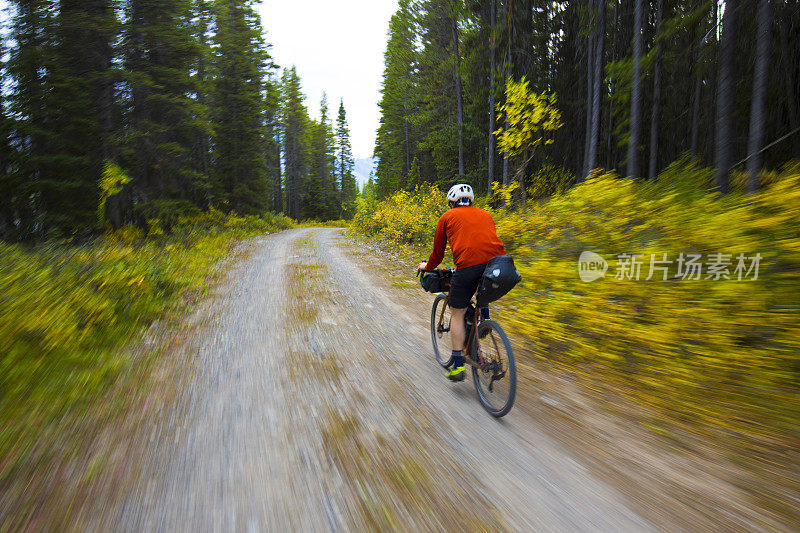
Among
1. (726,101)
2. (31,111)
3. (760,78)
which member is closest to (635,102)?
(760,78)

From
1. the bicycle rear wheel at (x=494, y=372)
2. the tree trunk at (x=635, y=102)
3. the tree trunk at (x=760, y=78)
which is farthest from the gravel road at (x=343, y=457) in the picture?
the tree trunk at (x=635, y=102)

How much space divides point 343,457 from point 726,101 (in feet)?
28.7

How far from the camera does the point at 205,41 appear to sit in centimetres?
2142

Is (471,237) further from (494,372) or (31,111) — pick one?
(31,111)

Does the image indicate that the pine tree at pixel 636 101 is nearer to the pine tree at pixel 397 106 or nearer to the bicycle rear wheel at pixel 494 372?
the bicycle rear wheel at pixel 494 372

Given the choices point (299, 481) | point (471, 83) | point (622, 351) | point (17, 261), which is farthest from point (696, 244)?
point (471, 83)

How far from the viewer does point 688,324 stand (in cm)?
350

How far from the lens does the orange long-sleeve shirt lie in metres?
3.38

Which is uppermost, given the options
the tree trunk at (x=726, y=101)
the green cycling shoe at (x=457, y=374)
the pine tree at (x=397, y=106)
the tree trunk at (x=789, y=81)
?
the pine tree at (x=397, y=106)

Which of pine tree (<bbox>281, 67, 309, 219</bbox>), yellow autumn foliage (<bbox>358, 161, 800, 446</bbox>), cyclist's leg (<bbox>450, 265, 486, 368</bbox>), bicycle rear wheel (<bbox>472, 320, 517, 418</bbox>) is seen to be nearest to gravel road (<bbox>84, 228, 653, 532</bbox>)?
bicycle rear wheel (<bbox>472, 320, 517, 418</bbox>)

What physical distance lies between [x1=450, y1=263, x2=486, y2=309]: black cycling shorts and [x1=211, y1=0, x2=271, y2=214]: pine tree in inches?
898

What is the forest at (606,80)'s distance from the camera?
312 inches

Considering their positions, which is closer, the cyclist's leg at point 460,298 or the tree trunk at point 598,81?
the cyclist's leg at point 460,298

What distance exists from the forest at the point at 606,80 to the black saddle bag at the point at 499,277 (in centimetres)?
540
